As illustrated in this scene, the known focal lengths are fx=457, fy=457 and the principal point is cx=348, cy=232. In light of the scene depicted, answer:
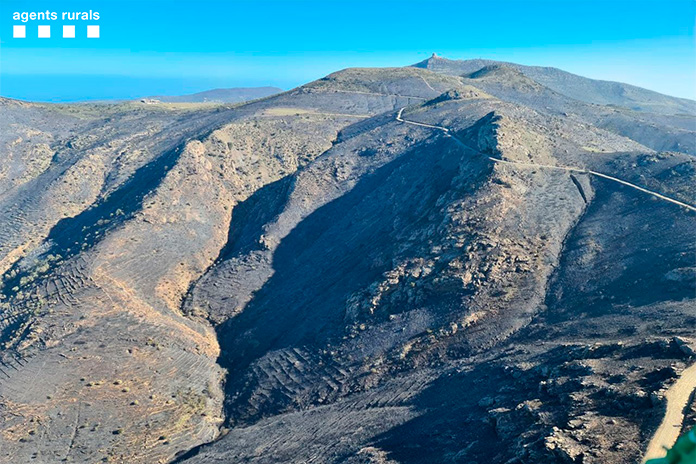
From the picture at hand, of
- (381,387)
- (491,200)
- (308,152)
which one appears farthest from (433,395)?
(308,152)

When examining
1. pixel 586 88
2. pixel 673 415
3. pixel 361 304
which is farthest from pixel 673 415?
pixel 586 88

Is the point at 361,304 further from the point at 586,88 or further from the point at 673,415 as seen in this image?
the point at 586,88

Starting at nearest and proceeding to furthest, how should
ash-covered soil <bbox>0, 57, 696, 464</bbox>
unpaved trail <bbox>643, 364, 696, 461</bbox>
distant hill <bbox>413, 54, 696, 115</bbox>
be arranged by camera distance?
unpaved trail <bbox>643, 364, 696, 461</bbox> < ash-covered soil <bbox>0, 57, 696, 464</bbox> < distant hill <bbox>413, 54, 696, 115</bbox>

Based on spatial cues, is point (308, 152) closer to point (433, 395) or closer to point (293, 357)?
point (293, 357)

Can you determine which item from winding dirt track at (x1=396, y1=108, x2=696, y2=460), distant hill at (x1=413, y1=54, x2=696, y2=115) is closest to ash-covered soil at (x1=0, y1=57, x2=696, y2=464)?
winding dirt track at (x1=396, y1=108, x2=696, y2=460)

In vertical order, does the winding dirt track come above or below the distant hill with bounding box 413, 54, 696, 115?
below

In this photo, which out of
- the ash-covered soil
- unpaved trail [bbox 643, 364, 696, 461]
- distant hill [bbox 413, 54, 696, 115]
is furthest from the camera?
distant hill [bbox 413, 54, 696, 115]

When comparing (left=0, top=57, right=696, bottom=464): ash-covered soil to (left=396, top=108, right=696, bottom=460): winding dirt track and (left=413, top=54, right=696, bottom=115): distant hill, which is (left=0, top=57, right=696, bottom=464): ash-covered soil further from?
(left=413, top=54, right=696, bottom=115): distant hill
